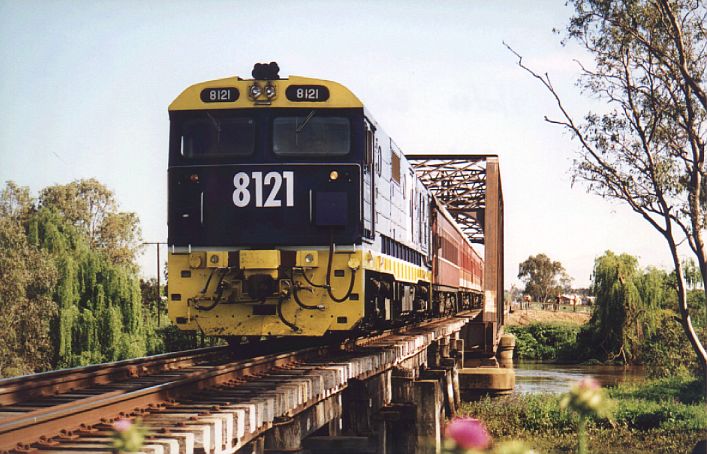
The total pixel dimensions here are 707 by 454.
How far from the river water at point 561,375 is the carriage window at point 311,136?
31.4 m

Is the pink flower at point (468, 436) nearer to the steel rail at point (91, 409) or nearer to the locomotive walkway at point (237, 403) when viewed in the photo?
the locomotive walkway at point (237, 403)

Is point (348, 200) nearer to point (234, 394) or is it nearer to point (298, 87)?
point (298, 87)

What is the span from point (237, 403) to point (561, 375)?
48.3 meters

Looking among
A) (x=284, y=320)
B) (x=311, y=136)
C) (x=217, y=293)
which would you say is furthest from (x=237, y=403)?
(x=311, y=136)

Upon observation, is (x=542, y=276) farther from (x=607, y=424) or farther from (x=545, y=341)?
(x=607, y=424)

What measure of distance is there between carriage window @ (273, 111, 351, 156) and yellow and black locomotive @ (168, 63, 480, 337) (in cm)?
1

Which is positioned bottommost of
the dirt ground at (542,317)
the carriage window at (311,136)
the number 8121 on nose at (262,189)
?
the dirt ground at (542,317)

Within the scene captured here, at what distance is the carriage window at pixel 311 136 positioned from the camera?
12.6 meters

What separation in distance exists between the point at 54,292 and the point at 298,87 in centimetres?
2384

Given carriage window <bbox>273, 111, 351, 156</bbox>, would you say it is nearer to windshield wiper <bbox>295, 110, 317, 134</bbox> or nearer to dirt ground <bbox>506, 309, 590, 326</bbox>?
windshield wiper <bbox>295, 110, 317, 134</bbox>

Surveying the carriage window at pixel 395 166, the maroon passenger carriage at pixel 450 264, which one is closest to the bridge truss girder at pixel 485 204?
the maroon passenger carriage at pixel 450 264

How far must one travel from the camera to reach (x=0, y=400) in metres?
8.62

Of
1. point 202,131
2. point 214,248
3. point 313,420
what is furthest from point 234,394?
point 202,131

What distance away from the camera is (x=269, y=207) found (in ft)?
41.3
